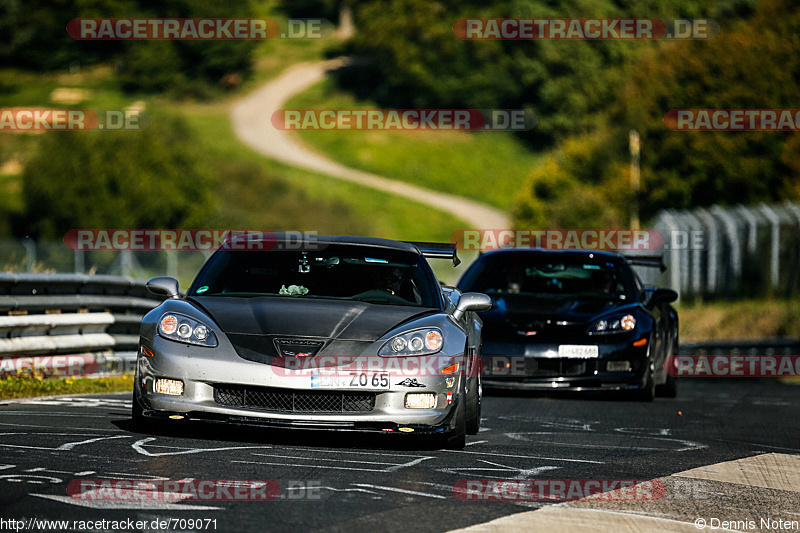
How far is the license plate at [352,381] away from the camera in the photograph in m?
8.58

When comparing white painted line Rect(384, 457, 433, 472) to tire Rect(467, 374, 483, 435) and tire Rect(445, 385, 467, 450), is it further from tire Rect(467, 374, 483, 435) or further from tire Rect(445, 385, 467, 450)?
tire Rect(467, 374, 483, 435)

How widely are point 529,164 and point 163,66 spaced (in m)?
26.9

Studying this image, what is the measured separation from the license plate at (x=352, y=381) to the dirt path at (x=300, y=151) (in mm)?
67226

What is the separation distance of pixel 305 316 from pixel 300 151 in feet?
269

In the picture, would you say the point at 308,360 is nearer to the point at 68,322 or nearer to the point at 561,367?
the point at 561,367

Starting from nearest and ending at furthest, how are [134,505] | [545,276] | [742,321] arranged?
[134,505] → [545,276] → [742,321]

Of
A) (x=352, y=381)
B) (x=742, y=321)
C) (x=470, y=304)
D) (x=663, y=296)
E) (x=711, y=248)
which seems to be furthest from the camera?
(x=711, y=248)

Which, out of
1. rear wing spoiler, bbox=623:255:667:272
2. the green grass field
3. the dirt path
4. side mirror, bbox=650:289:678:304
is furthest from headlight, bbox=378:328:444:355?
the green grass field

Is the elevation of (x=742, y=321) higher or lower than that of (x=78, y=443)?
lower

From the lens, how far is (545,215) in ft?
235

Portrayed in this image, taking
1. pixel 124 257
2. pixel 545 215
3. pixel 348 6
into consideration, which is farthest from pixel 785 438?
pixel 348 6

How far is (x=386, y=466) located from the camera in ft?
26.9

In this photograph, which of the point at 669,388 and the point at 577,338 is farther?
the point at 669,388

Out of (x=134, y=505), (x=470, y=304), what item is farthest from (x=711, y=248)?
(x=134, y=505)
